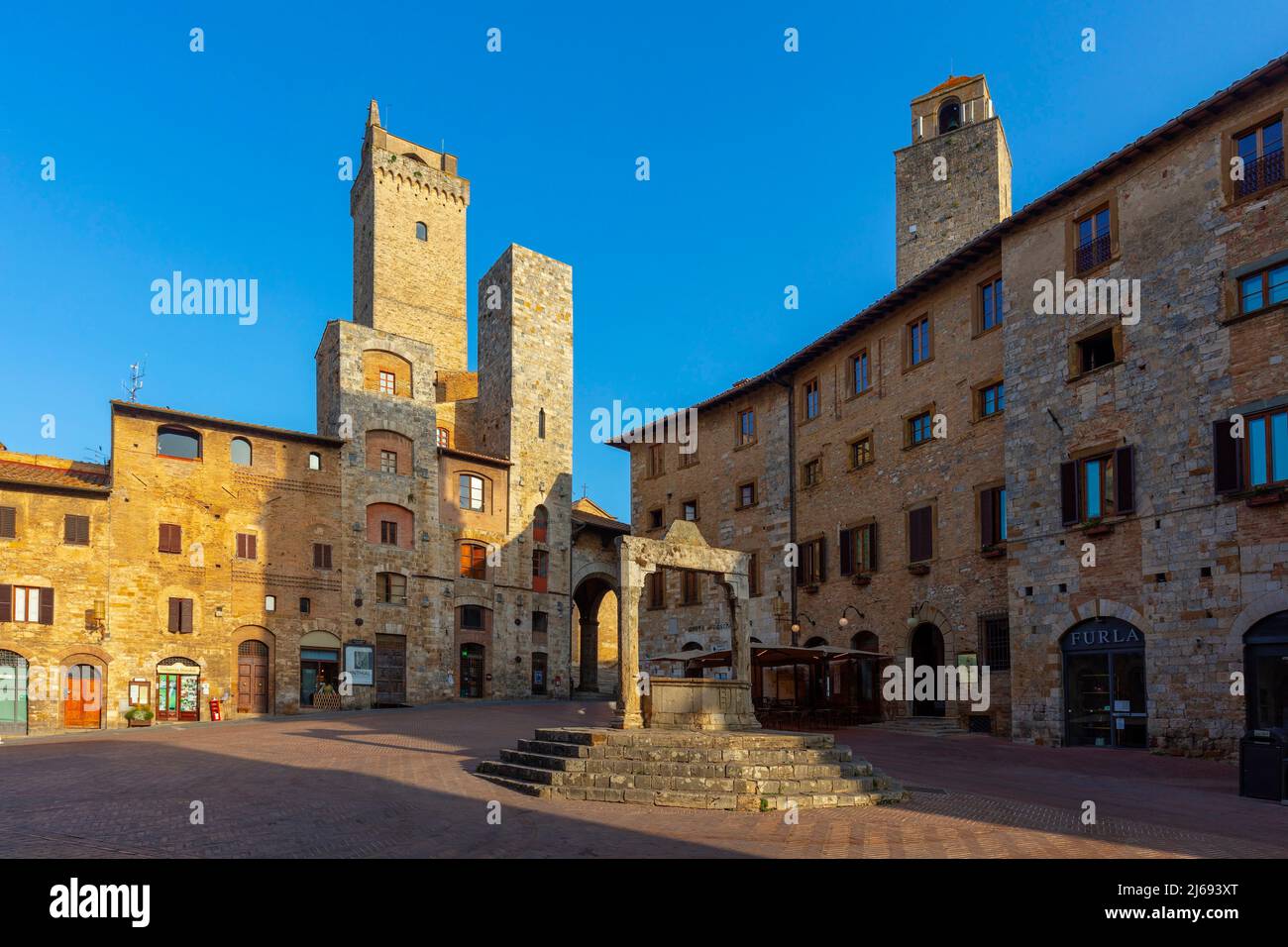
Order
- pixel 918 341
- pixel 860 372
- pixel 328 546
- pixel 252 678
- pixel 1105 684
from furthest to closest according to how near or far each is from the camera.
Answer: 1. pixel 328 546
2. pixel 252 678
3. pixel 860 372
4. pixel 918 341
5. pixel 1105 684

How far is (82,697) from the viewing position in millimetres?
31203

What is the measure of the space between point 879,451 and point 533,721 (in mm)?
13093

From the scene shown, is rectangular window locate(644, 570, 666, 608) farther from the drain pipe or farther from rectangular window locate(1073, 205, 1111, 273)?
rectangular window locate(1073, 205, 1111, 273)

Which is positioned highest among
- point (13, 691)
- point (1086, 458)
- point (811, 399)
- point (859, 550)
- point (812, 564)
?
point (811, 399)

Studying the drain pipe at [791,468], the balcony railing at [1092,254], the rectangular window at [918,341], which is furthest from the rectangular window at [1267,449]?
the drain pipe at [791,468]

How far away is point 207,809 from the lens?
1245cm

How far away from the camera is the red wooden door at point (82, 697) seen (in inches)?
1216

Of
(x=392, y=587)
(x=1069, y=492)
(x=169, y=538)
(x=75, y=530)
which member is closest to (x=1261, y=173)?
(x=1069, y=492)

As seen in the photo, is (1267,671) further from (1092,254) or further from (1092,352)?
(1092,254)

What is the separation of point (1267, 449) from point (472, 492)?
96.7 ft

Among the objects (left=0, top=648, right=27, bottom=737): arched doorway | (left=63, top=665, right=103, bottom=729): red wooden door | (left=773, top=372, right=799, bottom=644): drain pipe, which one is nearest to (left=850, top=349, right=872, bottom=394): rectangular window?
(left=773, top=372, right=799, bottom=644): drain pipe

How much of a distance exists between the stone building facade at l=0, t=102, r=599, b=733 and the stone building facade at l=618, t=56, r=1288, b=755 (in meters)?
13.4

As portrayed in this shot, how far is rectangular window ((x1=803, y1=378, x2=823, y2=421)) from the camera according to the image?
1336 inches
